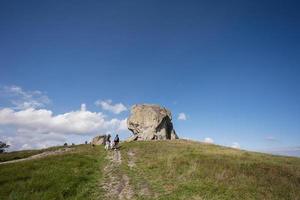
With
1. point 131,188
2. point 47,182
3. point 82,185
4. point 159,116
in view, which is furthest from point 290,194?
point 159,116

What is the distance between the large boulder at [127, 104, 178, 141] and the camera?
67.4 meters

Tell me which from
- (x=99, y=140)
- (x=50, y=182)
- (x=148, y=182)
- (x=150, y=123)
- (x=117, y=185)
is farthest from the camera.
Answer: (x=150, y=123)

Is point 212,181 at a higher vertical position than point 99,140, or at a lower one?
lower

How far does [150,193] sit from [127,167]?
32.3 ft

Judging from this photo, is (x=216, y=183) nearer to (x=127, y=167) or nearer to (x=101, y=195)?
(x=101, y=195)

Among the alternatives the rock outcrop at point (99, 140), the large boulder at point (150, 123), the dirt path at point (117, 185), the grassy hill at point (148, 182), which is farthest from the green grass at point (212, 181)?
the large boulder at point (150, 123)

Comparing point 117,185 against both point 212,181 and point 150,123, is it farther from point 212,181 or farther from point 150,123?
point 150,123

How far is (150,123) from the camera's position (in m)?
68.1

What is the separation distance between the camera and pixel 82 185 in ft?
58.7

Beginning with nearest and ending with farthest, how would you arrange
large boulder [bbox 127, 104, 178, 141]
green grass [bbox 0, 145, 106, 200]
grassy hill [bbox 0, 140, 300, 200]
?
1. green grass [bbox 0, 145, 106, 200]
2. grassy hill [bbox 0, 140, 300, 200]
3. large boulder [bbox 127, 104, 178, 141]

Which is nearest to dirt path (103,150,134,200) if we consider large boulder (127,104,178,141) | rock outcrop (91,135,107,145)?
rock outcrop (91,135,107,145)

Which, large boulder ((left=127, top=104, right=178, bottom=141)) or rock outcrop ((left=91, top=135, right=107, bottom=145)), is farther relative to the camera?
large boulder ((left=127, top=104, right=178, bottom=141))

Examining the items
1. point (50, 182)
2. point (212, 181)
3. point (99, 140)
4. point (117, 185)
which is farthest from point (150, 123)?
point (50, 182)

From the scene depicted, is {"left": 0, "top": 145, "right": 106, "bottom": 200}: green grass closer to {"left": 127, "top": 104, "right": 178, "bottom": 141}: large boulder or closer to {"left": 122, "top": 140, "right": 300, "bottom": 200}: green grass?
{"left": 122, "top": 140, "right": 300, "bottom": 200}: green grass
